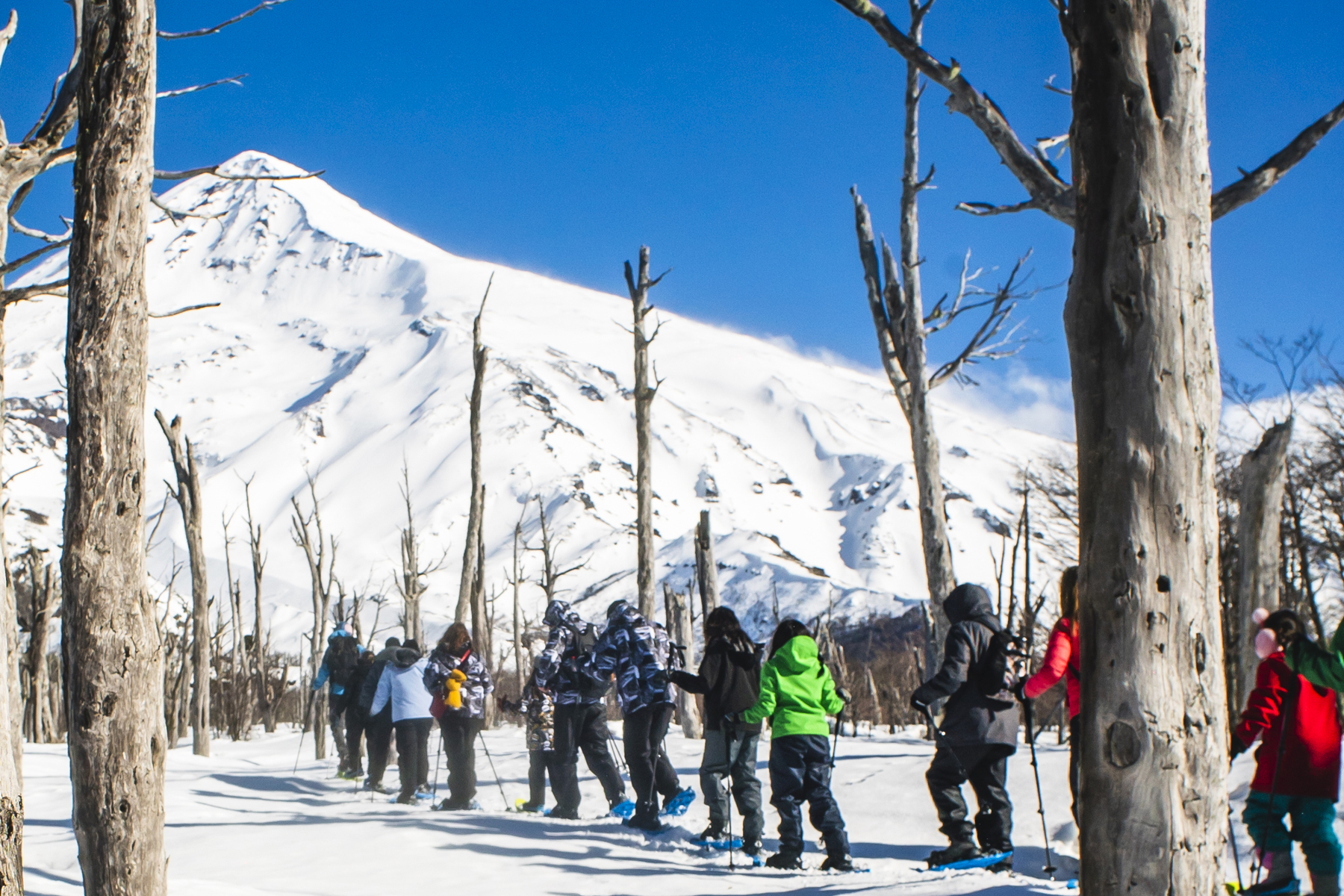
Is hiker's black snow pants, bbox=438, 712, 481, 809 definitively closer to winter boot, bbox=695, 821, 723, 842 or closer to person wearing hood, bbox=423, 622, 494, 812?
person wearing hood, bbox=423, 622, 494, 812

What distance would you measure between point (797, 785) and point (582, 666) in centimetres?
221

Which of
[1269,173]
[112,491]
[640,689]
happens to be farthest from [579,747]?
[1269,173]

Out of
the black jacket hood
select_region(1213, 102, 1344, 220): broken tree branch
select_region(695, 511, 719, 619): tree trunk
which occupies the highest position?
select_region(1213, 102, 1344, 220): broken tree branch

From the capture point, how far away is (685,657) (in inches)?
579

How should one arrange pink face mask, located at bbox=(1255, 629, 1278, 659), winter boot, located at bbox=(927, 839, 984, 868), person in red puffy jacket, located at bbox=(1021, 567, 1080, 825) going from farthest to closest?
winter boot, located at bbox=(927, 839, 984, 868), person in red puffy jacket, located at bbox=(1021, 567, 1080, 825), pink face mask, located at bbox=(1255, 629, 1278, 659)

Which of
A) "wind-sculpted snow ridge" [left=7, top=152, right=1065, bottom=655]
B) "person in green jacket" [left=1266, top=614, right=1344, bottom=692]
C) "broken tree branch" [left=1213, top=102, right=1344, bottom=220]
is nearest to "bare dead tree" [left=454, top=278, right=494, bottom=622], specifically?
"person in green jacket" [left=1266, top=614, right=1344, bottom=692]

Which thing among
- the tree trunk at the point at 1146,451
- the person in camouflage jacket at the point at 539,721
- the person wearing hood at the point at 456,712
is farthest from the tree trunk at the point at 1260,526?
the tree trunk at the point at 1146,451

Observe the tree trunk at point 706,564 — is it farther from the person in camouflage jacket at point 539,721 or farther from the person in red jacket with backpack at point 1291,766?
the person in red jacket with backpack at point 1291,766

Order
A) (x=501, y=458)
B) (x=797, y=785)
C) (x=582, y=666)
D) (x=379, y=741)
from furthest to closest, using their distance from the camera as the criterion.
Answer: (x=501, y=458)
(x=379, y=741)
(x=582, y=666)
(x=797, y=785)

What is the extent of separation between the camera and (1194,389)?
2850 millimetres

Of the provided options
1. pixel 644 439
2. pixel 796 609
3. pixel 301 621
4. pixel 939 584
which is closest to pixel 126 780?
pixel 939 584

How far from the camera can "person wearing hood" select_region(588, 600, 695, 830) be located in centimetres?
733

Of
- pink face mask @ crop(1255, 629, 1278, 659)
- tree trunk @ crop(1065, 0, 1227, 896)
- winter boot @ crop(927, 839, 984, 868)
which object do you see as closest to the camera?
tree trunk @ crop(1065, 0, 1227, 896)

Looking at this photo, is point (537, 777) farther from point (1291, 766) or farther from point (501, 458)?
point (501, 458)
